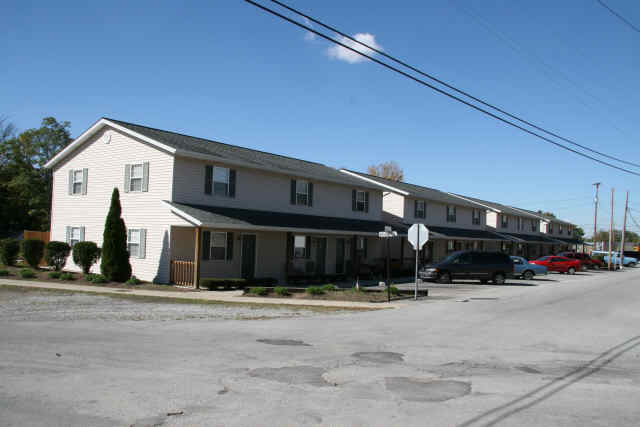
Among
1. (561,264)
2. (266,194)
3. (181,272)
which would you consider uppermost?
(266,194)

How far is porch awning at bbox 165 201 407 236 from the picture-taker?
72.0ft

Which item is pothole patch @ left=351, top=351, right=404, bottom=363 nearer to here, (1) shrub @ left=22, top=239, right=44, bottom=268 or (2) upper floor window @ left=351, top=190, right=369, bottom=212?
(1) shrub @ left=22, top=239, right=44, bottom=268

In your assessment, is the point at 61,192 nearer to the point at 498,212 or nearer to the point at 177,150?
the point at 177,150

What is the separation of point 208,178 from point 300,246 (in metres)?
6.58

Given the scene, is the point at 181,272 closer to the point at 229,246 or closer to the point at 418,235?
the point at 229,246

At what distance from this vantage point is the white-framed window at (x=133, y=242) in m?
24.5

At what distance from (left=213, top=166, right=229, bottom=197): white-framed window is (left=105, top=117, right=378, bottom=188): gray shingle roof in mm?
655

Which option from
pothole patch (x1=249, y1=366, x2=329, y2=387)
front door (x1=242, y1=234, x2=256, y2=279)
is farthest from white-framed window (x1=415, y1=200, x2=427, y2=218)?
pothole patch (x1=249, y1=366, x2=329, y2=387)

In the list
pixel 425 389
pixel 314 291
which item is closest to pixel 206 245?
pixel 314 291

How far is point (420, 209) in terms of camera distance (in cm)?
4244

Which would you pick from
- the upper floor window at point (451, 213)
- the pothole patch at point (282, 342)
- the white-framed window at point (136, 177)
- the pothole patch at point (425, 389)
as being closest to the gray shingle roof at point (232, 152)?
the white-framed window at point (136, 177)

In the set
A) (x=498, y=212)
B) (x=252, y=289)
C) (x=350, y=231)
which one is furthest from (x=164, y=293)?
(x=498, y=212)

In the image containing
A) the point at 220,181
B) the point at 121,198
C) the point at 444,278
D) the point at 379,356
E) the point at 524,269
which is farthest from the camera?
the point at 524,269

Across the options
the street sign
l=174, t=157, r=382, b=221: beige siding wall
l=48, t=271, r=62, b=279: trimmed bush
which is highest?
l=174, t=157, r=382, b=221: beige siding wall
